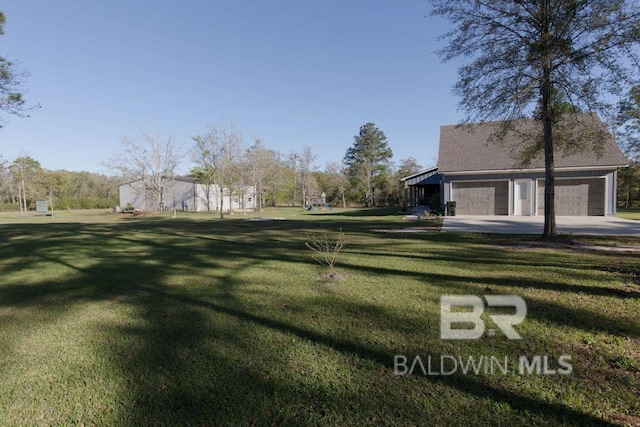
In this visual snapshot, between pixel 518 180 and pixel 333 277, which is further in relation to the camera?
pixel 518 180

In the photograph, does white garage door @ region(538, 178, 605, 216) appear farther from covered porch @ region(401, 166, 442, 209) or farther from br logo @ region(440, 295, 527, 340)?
br logo @ region(440, 295, 527, 340)

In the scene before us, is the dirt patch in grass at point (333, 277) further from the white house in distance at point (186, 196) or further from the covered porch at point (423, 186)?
the white house in distance at point (186, 196)

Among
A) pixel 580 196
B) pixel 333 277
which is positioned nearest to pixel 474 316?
pixel 333 277

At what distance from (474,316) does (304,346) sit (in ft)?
7.04

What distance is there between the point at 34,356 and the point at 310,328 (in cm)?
274

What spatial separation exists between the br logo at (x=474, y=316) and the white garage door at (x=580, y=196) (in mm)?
19321

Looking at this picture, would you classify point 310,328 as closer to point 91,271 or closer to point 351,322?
point 351,322

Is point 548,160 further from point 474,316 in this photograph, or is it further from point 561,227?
point 474,316

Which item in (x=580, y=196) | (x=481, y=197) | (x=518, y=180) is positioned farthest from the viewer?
(x=481, y=197)

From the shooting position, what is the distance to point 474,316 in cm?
411

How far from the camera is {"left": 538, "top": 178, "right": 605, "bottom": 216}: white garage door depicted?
1956 centimetres

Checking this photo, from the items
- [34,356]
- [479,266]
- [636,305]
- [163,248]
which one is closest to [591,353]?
[636,305]

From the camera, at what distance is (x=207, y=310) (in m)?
4.53

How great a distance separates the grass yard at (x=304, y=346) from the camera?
244 cm
